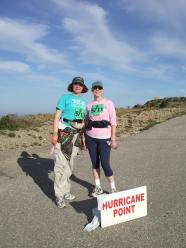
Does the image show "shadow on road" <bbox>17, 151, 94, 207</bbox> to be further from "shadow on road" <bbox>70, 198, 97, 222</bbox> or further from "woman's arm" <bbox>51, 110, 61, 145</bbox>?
"woman's arm" <bbox>51, 110, 61, 145</bbox>

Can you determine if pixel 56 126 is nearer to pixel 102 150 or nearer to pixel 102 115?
pixel 102 115

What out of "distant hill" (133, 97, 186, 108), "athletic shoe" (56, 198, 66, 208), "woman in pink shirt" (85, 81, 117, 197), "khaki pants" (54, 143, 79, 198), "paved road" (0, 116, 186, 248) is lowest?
"paved road" (0, 116, 186, 248)

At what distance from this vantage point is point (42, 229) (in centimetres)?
513

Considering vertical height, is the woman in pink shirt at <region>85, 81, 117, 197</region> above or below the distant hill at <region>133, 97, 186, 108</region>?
below

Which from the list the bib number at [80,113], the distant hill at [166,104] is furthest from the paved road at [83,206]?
the distant hill at [166,104]

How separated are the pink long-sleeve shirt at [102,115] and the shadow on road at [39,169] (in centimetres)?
143

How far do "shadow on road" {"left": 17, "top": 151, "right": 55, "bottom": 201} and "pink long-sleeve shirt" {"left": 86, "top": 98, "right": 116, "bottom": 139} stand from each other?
143 cm

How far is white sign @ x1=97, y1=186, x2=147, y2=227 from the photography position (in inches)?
202

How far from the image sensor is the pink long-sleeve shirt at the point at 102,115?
6.27 metres

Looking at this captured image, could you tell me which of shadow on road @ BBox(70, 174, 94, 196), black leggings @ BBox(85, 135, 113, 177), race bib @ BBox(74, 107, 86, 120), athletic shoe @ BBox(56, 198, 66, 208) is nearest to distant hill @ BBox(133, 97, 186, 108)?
shadow on road @ BBox(70, 174, 94, 196)

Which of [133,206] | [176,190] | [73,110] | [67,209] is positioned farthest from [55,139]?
[176,190]

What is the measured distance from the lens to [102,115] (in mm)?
6258

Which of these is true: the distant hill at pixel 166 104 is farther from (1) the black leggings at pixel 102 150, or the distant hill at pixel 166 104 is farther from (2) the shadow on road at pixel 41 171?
(1) the black leggings at pixel 102 150

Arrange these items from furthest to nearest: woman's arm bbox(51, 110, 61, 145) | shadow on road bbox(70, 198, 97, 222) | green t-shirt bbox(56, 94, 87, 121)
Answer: green t-shirt bbox(56, 94, 87, 121), woman's arm bbox(51, 110, 61, 145), shadow on road bbox(70, 198, 97, 222)
